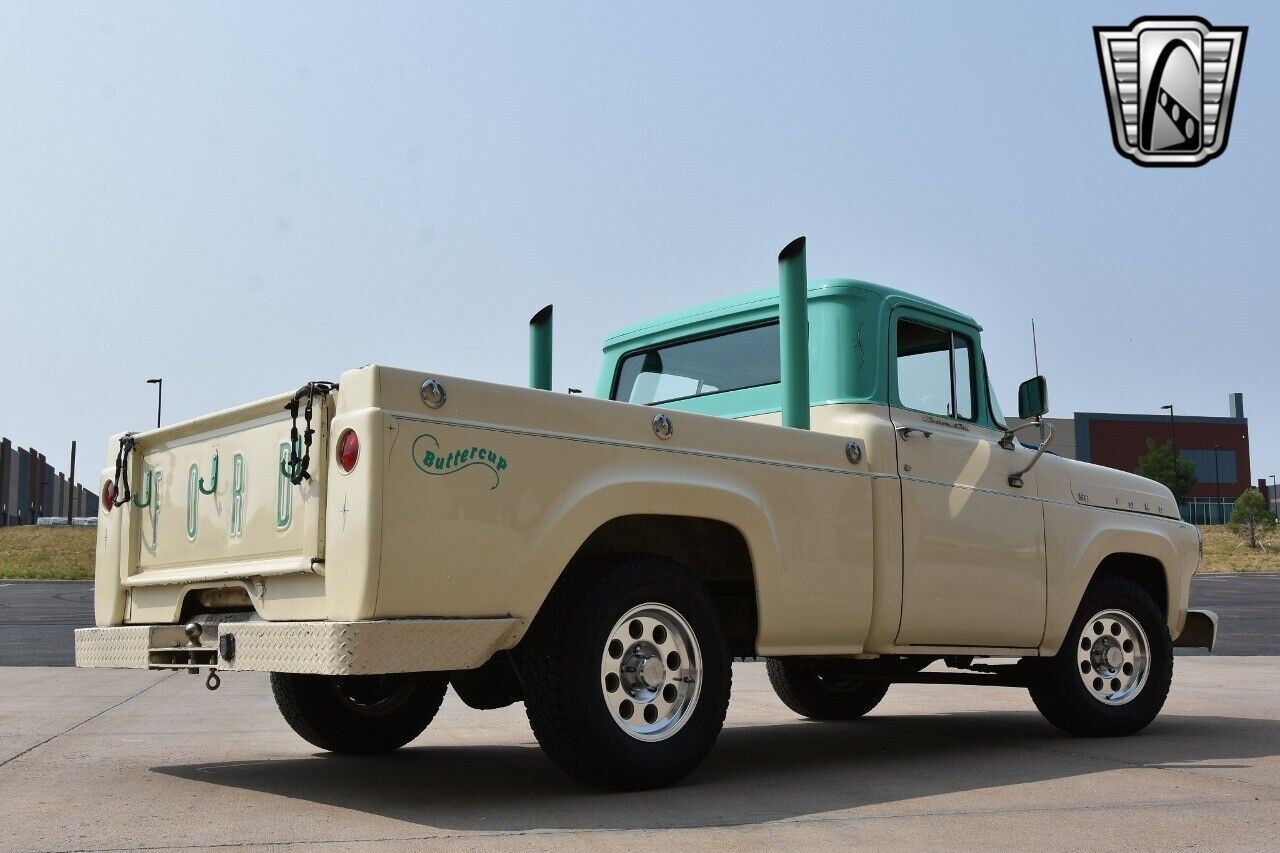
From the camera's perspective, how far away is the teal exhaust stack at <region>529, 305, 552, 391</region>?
6742 millimetres

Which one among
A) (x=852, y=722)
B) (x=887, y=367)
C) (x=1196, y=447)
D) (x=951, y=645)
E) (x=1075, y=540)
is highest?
(x=1196, y=447)

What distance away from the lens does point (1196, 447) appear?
7938cm

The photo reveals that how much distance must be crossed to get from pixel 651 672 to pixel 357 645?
1.21 m

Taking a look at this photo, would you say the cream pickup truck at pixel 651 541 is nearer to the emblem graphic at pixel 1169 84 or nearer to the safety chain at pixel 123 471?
the safety chain at pixel 123 471

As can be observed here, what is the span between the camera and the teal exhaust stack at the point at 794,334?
19.0 ft

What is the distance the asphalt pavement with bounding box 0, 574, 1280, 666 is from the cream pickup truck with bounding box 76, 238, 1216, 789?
8341mm

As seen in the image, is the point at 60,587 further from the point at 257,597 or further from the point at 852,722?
the point at 257,597

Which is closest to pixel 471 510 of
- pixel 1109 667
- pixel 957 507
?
pixel 957 507

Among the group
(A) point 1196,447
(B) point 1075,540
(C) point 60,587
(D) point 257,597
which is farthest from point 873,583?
(A) point 1196,447

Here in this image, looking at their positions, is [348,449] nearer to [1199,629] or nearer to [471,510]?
[471,510]

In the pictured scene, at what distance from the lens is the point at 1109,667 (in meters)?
7.16

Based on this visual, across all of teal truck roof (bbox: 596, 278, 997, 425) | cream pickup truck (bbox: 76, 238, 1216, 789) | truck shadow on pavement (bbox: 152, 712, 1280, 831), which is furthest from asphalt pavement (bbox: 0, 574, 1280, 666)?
teal truck roof (bbox: 596, 278, 997, 425)

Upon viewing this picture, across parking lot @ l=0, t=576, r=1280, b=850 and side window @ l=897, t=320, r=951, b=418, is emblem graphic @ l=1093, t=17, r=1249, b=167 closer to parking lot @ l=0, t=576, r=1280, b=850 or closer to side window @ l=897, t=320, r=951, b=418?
side window @ l=897, t=320, r=951, b=418

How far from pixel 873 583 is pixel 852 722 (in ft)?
8.88
